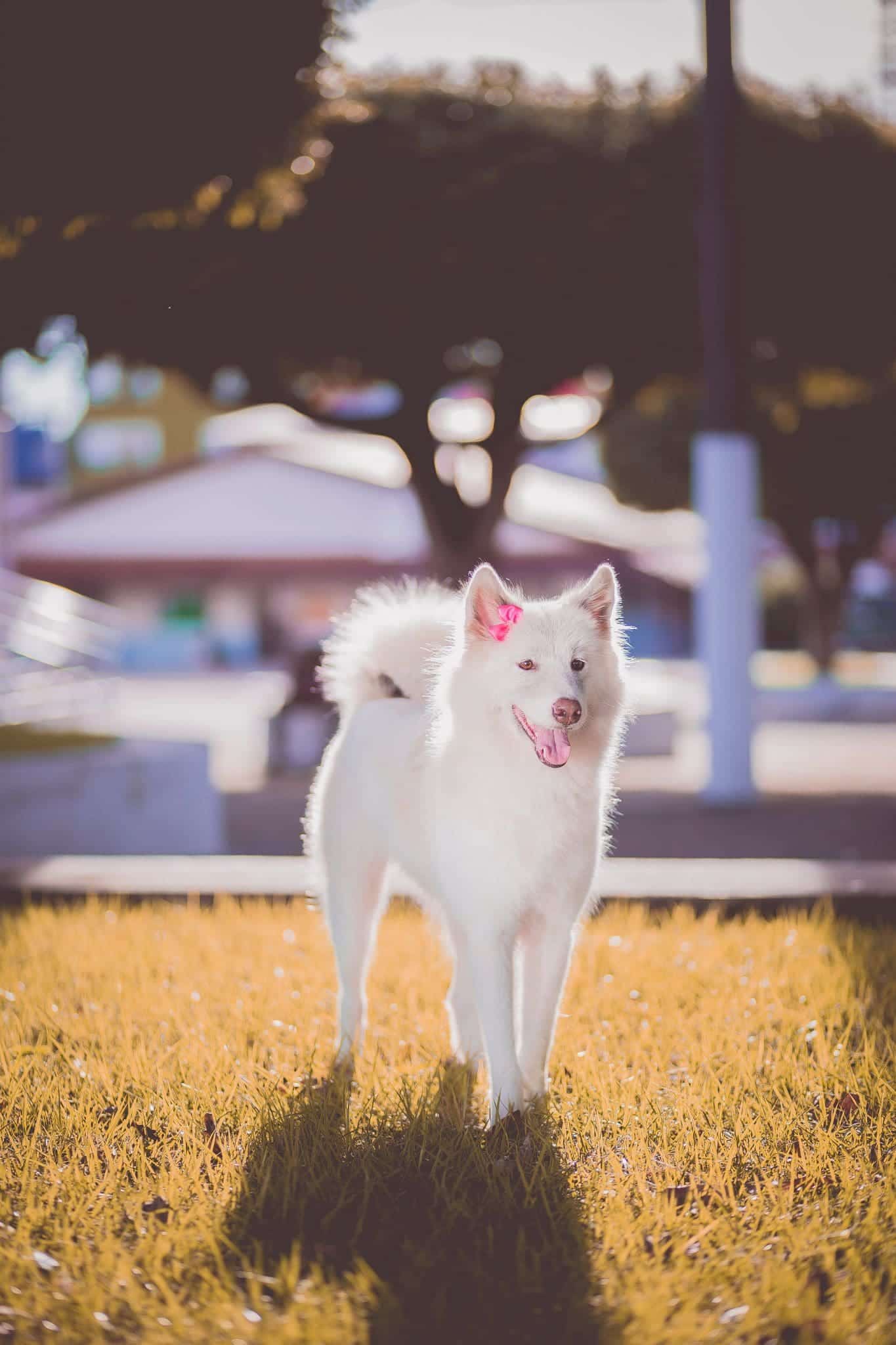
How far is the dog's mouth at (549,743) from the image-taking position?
3537 millimetres

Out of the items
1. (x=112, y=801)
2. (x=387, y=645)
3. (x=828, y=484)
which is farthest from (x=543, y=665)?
(x=828, y=484)

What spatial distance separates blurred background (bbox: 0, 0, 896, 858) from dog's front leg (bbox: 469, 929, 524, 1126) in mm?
4517

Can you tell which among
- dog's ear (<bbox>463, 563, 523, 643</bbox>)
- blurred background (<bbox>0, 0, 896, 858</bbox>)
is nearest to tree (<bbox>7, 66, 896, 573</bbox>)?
blurred background (<bbox>0, 0, 896, 858</bbox>)

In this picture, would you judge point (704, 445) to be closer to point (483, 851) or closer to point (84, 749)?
point (84, 749)

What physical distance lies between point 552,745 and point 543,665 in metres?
0.20

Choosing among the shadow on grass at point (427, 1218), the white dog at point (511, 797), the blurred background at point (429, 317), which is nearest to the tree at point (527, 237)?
the blurred background at point (429, 317)

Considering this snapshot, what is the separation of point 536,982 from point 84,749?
6.82 metres

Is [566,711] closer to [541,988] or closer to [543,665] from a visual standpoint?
[543,665]

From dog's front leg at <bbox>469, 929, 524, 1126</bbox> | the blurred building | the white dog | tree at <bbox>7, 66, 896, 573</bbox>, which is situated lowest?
dog's front leg at <bbox>469, 929, 524, 1126</bbox>

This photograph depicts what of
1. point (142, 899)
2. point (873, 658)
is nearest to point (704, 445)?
point (142, 899)

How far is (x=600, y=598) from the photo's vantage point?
3.71 m

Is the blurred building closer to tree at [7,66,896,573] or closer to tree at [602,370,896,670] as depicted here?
tree at [602,370,896,670]

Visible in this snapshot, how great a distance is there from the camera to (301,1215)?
10.5 feet

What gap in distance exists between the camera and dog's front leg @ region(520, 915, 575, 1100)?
3.80 m
